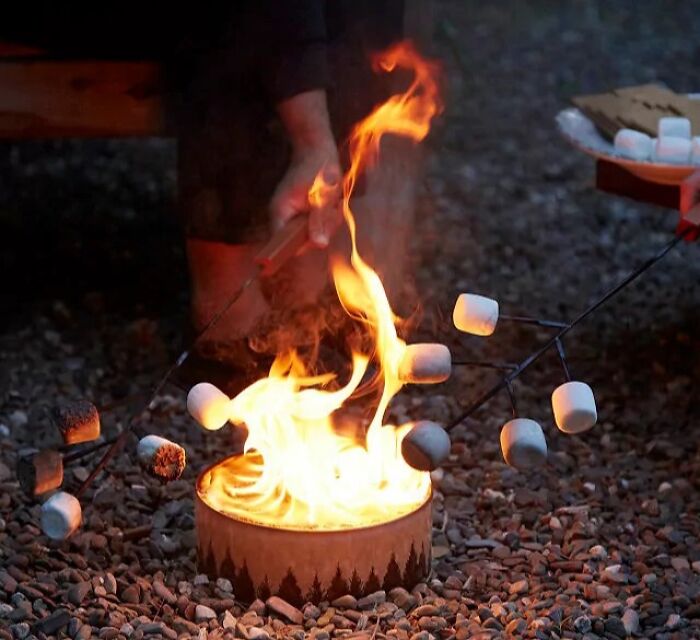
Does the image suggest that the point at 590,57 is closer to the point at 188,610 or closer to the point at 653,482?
the point at 653,482

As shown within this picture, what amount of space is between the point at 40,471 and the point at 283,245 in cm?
52

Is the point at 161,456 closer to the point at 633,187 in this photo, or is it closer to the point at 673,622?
the point at 673,622

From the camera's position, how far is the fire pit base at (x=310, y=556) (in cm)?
180

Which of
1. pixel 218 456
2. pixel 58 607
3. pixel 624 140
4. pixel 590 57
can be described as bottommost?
pixel 590 57

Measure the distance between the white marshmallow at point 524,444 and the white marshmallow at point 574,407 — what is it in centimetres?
4

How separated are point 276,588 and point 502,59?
4041 mm

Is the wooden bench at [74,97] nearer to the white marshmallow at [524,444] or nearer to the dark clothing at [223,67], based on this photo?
the dark clothing at [223,67]

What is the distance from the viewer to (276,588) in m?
1.84

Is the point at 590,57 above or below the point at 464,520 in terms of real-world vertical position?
below

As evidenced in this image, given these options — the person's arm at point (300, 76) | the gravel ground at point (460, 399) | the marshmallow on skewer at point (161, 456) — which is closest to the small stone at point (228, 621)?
the gravel ground at point (460, 399)

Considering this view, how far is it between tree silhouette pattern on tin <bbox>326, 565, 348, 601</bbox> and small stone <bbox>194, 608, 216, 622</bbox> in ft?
0.54

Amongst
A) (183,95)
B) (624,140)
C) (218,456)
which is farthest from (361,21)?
(218,456)

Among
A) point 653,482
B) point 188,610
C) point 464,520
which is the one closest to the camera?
point 188,610

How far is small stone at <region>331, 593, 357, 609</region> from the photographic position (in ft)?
6.02
